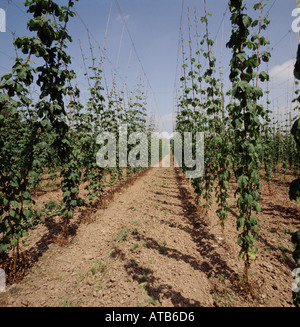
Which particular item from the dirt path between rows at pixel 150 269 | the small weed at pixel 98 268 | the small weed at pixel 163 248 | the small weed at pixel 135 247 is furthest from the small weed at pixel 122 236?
the small weed at pixel 163 248

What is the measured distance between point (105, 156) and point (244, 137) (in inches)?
206

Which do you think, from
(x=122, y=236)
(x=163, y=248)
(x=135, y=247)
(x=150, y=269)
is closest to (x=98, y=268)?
(x=135, y=247)

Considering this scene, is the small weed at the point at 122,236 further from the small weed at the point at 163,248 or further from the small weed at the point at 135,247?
the small weed at the point at 163,248

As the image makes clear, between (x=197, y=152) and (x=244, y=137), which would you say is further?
(x=197, y=152)

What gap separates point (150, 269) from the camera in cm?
352

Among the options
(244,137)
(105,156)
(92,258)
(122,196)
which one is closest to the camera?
(244,137)

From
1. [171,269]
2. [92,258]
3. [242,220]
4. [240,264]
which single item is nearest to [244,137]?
[242,220]

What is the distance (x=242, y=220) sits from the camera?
2840mm

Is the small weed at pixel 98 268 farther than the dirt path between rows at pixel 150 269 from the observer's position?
Yes

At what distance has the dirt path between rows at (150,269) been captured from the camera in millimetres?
2846

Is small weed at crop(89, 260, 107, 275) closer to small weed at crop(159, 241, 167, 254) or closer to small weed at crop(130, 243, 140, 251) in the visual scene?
small weed at crop(130, 243, 140, 251)

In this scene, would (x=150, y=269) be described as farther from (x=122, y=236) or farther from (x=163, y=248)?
(x=122, y=236)
